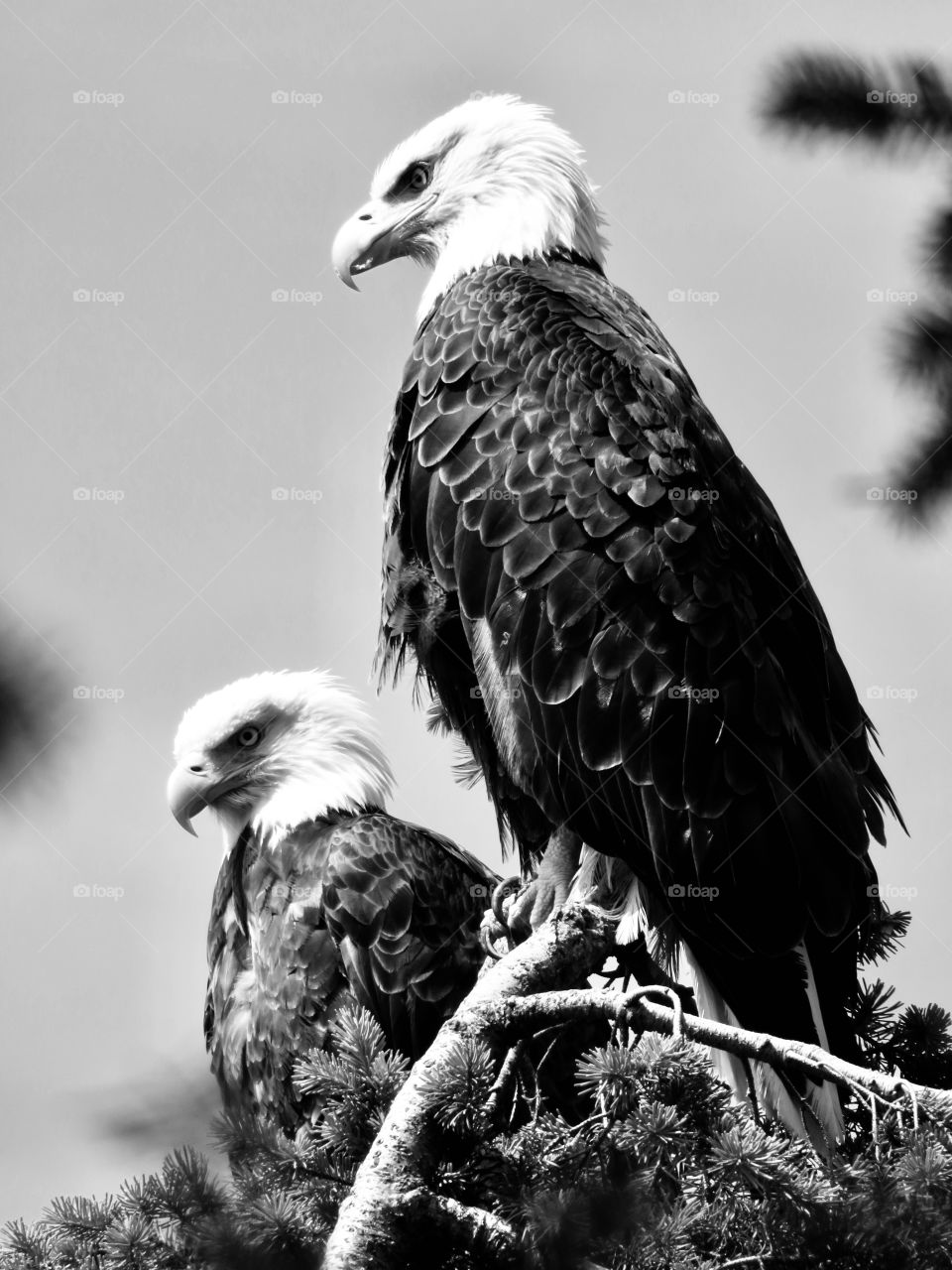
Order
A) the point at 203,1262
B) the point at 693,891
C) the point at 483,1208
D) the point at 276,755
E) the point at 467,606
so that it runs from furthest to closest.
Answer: the point at 276,755 < the point at 467,606 < the point at 693,891 < the point at 483,1208 < the point at 203,1262

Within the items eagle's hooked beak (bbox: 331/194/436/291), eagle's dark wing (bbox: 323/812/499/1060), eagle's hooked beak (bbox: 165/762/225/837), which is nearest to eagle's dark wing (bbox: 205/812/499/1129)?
eagle's dark wing (bbox: 323/812/499/1060)

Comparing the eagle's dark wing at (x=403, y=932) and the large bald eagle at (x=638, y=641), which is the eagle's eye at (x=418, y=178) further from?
the eagle's dark wing at (x=403, y=932)

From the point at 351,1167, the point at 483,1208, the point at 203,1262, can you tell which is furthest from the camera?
the point at 351,1167

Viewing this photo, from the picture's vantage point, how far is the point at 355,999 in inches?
Result: 192

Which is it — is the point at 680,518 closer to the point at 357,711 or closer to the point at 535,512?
the point at 535,512

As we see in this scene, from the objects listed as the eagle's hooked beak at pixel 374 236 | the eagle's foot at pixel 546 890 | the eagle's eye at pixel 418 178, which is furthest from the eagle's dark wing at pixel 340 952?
the eagle's eye at pixel 418 178

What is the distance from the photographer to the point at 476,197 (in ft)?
17.3

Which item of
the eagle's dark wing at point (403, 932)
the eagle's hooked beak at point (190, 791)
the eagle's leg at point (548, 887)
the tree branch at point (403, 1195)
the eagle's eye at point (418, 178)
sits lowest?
the tree branch at point (403, 1195)

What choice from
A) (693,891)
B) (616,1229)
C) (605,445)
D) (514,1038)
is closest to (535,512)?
(605,445)

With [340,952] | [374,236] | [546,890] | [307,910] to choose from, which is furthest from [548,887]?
[374,236]

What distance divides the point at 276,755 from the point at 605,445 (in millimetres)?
2221

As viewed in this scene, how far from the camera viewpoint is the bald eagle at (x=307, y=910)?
4.91 m

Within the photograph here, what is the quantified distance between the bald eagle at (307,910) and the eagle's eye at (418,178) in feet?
6.85

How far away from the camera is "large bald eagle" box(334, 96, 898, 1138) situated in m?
4.00
